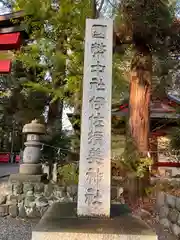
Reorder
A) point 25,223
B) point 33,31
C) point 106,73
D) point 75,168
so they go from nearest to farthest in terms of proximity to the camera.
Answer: point 106,73 < point 25,223 < point 75,168 < point 33,31

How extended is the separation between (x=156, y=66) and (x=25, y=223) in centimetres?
534

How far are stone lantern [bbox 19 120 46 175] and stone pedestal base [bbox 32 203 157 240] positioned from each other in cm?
390

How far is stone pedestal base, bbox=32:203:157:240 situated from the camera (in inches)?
83.7

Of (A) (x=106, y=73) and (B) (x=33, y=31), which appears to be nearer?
(A) (x=106, y=73)

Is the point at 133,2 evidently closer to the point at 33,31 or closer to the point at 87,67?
the point at 33,31

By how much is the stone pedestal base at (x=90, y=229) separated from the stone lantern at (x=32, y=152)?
3903 mm

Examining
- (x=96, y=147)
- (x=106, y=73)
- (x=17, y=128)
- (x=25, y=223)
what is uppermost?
(x=17, y=128)

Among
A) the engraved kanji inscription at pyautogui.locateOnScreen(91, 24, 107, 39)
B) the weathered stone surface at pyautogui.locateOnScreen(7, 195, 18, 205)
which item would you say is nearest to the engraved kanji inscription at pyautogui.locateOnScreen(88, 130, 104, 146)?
the engraved kanji inscription at pyautogui.locateOnScreen(91, 24, 107, 39)

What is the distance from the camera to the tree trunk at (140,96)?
657 cm

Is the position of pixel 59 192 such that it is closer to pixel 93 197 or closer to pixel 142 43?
pixel 93 197

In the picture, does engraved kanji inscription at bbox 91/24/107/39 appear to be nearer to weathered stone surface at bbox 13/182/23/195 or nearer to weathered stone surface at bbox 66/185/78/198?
weathered stone surface at bbox 66/185/78/198

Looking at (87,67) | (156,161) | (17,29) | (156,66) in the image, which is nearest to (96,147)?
(87,67)

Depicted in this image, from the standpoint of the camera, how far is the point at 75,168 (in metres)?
6.53

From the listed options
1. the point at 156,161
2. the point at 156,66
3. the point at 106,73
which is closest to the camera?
the point at 106,73
